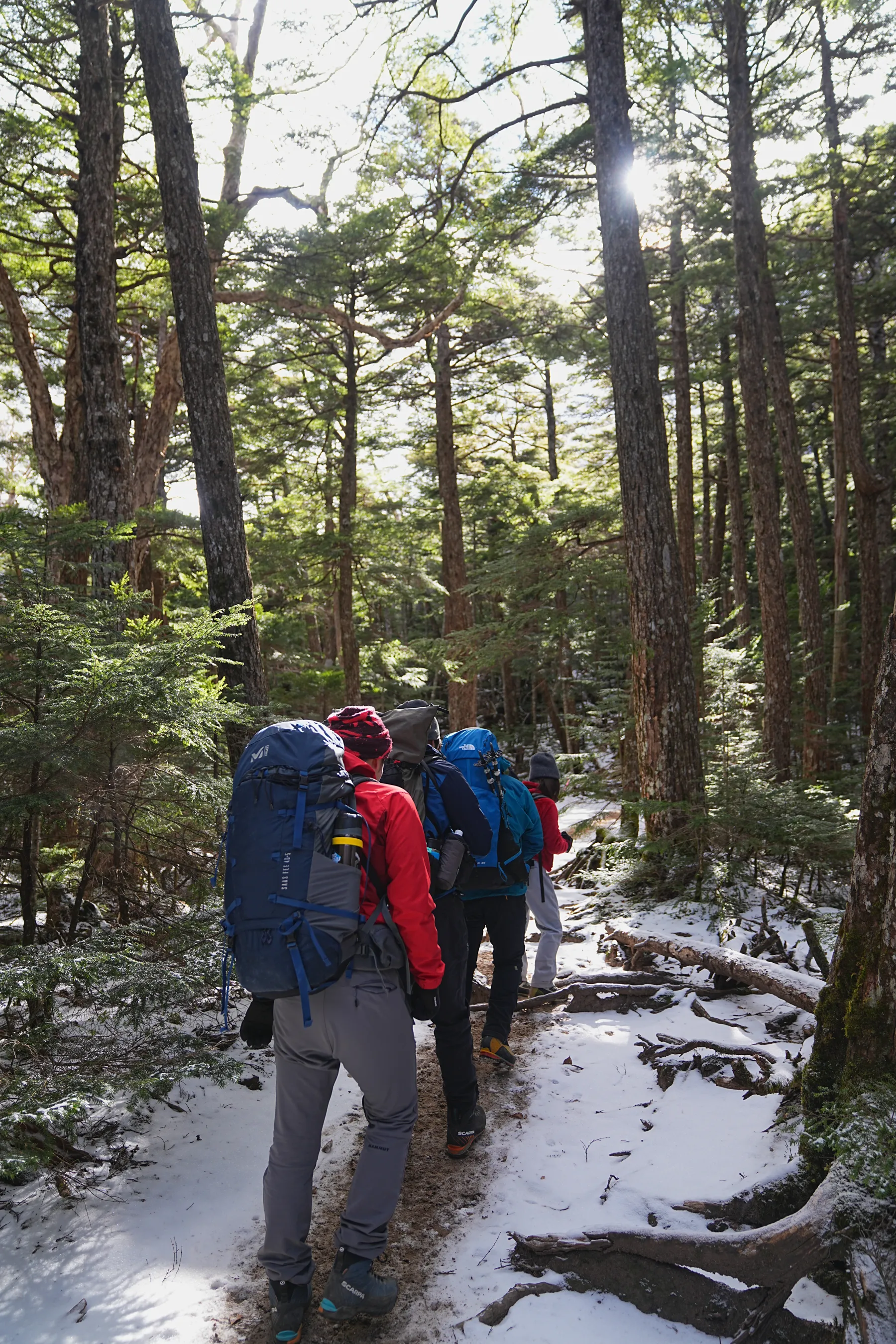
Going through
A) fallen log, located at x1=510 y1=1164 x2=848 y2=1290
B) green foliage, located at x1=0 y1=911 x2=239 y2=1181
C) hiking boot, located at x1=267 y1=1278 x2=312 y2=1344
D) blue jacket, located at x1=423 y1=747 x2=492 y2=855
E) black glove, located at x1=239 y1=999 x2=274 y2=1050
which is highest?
blue jacket, located at x1=423 y1=747 x2=492 y2=855

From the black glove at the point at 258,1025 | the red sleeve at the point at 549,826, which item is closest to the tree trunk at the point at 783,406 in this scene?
the red sleeve at the point at 549,826

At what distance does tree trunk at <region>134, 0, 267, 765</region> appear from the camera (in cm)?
744

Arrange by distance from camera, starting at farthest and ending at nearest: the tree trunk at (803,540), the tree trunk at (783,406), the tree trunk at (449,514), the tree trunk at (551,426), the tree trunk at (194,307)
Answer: the tree trunk at (551,426), the tree trunk at (449,514), the tree trunk at (803,540), the tree trunk at (783,406), the tree trunk at (194,307)

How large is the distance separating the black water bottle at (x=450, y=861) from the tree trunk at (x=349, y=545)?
12.0 metres

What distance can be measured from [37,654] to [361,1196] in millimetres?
2850

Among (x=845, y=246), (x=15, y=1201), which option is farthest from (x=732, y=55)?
(x=15, y=1201)

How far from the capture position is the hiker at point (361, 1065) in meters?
2.74

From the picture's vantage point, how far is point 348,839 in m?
2.73

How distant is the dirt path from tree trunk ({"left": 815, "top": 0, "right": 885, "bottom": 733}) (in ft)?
40.2

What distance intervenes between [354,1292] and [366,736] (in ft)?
6.38

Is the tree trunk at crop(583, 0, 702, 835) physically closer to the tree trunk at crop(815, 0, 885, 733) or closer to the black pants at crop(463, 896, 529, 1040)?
the black pants at crop(463, 896, 529, 1040)

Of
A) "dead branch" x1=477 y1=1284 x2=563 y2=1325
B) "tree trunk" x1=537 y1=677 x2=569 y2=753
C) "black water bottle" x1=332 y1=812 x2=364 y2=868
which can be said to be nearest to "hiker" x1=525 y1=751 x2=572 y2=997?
"dead branch" x1=477 y1=1284 x2=563 y2=1325

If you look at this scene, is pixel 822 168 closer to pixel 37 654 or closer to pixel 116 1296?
pixel 37 654

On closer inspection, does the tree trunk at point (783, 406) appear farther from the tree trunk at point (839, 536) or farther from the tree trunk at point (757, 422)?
the tree trunk at point (839, 536)
